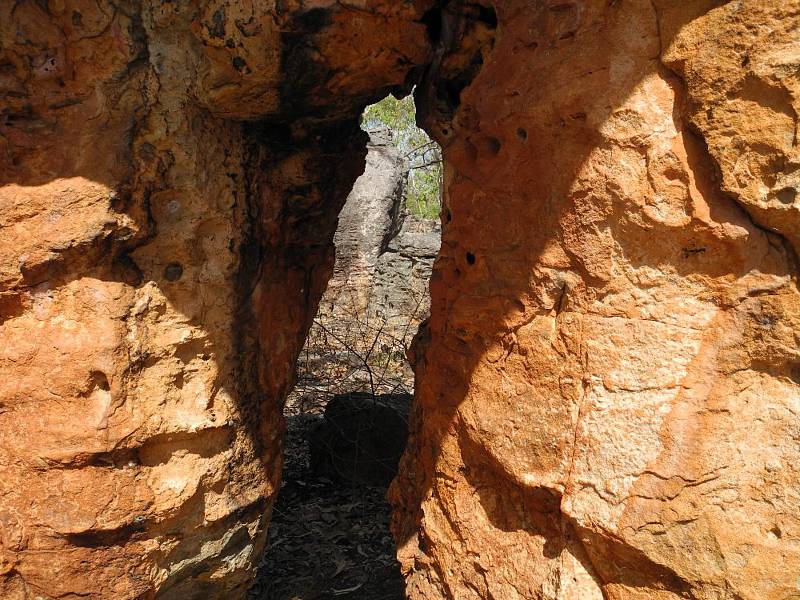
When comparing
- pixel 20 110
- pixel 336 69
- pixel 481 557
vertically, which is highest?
pixel 336 69

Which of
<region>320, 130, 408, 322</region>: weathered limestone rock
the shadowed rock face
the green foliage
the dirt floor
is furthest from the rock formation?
the shadowed rock face

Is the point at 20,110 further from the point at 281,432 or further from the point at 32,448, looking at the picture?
the point at 281,432

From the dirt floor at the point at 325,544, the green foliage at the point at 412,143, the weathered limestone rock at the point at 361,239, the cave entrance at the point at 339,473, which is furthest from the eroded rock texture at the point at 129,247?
the green foliage at the point at 412,143

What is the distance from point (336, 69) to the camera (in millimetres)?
2137

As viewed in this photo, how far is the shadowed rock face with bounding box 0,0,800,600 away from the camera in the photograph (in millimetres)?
1540

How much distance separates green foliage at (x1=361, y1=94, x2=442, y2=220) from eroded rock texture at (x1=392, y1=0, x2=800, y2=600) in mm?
8970

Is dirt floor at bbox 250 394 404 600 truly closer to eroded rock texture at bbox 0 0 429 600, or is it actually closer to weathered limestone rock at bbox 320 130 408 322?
eroded rock texture at bbox 0 0 429 600

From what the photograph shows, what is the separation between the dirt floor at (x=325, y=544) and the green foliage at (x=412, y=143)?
24.2 feet

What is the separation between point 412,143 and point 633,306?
10075 millimetres

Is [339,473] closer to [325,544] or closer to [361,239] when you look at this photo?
[325,544]

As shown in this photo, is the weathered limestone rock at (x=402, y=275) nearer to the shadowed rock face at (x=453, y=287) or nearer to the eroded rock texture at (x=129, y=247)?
the shadowed rock face at (x=453, y=287)

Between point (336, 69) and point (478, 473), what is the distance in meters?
1.28

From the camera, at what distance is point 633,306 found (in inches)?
65.7

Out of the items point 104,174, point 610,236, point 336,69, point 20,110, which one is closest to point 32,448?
point 104,174
